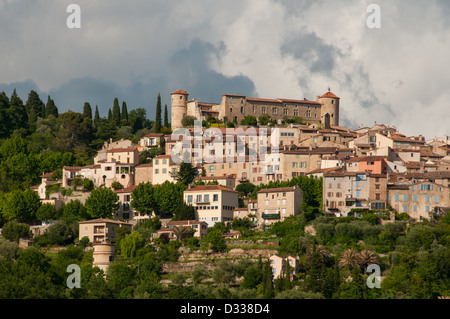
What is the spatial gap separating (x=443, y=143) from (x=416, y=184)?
28269mm

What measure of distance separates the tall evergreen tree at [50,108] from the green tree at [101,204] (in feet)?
145

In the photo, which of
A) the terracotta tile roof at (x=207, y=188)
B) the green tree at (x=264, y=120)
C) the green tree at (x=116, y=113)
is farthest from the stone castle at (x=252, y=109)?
the terracotta tile roof at (x=207, y=188)

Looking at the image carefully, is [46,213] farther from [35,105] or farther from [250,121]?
[35,105]

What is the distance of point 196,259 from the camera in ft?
287

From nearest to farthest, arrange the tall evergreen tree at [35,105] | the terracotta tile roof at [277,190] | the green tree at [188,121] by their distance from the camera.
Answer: the terracotta tile roof at [277,190] → the green tree at [188,121] → the tall evergreen tree at [35,105]

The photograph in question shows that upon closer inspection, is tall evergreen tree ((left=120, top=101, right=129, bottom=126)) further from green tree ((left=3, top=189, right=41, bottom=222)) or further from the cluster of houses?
green tree ((left=3, top=189, right=41, bottom=222))

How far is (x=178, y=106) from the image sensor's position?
413 ft

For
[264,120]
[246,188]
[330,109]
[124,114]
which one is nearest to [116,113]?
[124,114]

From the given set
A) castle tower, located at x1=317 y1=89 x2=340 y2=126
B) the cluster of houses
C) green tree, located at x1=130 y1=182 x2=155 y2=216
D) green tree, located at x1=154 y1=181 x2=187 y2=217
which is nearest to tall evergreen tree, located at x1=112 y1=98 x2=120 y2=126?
the cluster of houses

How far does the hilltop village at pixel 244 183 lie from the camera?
91250 mm

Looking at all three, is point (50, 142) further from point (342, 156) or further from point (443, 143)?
point (443, 143)

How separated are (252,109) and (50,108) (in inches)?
1300

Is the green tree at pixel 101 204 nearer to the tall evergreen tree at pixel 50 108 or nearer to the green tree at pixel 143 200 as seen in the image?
the green tree at pixel 143 200
